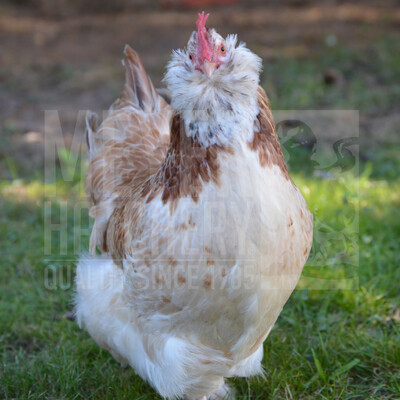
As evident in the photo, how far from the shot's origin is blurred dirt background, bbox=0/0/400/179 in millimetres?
5891

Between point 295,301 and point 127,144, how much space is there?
4.56ft

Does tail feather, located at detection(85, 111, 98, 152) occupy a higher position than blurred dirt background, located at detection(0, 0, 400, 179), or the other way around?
blurred dirt background, located at detection(0, 0, 400, 179)

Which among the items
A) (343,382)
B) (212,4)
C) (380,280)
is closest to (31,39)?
(212,4)

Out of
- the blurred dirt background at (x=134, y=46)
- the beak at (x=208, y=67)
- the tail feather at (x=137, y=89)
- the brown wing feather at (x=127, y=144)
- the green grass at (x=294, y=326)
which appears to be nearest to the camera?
the beak at (x=208, y=67)

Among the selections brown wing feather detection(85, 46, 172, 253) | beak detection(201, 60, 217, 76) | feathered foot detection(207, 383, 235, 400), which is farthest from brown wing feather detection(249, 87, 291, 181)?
feathered foot detection(207, 383, 235, 400)

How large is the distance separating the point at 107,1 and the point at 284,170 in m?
8.55

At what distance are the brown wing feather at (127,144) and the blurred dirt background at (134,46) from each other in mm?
2016

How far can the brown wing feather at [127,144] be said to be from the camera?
3.05 m

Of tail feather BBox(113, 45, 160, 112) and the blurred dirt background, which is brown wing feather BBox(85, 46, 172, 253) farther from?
the blurred dirt background

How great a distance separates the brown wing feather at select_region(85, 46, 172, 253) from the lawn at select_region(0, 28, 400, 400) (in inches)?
26.6

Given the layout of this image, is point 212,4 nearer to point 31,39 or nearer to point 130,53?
point 31,39

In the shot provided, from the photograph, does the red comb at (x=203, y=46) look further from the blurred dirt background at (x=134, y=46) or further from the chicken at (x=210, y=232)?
the blurred dirt background at (x=134, y=46)

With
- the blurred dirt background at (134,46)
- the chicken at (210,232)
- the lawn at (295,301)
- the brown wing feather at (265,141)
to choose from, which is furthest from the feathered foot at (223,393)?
the blurred dirt background at (134,46)

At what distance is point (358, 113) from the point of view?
586cm
